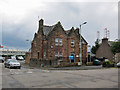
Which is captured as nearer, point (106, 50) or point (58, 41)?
point (58, 41)

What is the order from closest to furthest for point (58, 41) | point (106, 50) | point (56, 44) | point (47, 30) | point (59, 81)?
point (59, 81) < point (56, 44) < point (58, 41) < point (47, 30) < point (106, 50)

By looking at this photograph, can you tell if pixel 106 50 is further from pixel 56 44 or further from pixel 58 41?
pixel 56 44

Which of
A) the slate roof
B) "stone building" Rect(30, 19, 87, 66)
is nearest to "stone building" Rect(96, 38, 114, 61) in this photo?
"stone building" Rect(30, 19, 87, 66)

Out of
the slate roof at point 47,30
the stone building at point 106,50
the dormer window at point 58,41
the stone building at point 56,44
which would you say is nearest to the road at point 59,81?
the stone building at point 56,44

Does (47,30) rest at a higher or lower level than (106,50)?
higher

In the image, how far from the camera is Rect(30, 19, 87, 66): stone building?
99.2 ft

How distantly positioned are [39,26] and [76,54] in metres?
11.1

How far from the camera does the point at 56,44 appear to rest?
102 feet

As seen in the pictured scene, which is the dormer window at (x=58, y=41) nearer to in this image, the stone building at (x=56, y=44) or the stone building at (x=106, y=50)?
the stone building at (x=56, y=44)

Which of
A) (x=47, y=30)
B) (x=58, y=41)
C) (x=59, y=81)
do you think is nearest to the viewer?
(x=59, y=81)

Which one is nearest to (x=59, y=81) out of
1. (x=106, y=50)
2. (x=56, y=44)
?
(x=56, y=44)

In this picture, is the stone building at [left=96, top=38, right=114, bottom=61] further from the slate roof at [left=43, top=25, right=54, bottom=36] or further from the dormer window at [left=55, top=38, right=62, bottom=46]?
the slate roof at [left=43, top=25, right=54, bottom=36]

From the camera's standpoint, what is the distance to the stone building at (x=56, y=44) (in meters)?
30.2

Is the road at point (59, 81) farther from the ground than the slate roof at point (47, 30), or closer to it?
closer to it
